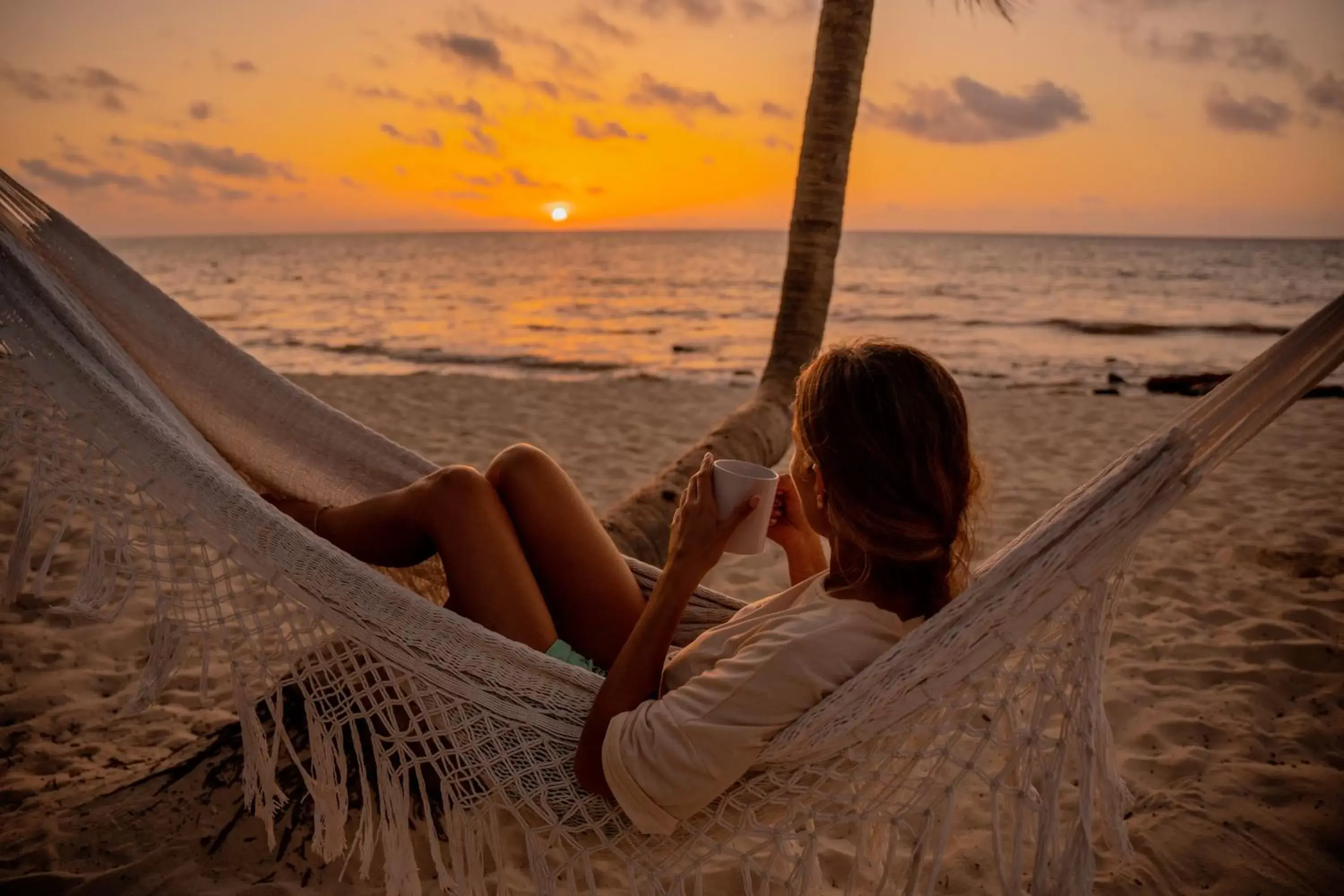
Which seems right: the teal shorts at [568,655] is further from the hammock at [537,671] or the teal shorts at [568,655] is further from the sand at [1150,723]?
the sand at [1150,723]

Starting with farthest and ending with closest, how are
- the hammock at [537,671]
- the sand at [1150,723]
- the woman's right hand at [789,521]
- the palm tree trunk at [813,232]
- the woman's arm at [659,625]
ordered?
1. the palm tree trunk at [813,232]
2. the sand at [1150,723]
3. the woman's right hand at [789,521]
4. the woman's arm at [659,625]
5. the hammock at [537,671]

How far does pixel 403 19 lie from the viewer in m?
10.1

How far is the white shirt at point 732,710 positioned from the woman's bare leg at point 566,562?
19.9 inches

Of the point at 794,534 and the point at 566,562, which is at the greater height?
the point at 794,534

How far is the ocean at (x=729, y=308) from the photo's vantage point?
10188 millimetres

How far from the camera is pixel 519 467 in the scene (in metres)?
1.62

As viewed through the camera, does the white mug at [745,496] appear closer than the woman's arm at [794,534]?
Yes

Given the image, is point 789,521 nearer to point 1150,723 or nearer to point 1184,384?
point 1150,723

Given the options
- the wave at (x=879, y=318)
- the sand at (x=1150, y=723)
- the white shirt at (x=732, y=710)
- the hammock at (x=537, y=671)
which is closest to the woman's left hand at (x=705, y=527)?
the white shirt at (x=732, y=710)

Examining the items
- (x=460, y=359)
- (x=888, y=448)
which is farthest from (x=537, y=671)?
(x=460, y=359)

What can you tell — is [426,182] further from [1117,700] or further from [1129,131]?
[1117,700]

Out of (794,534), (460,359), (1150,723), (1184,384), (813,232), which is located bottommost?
(460,359)

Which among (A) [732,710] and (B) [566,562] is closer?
(A) [732,710]

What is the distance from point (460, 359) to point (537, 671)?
923 cm
